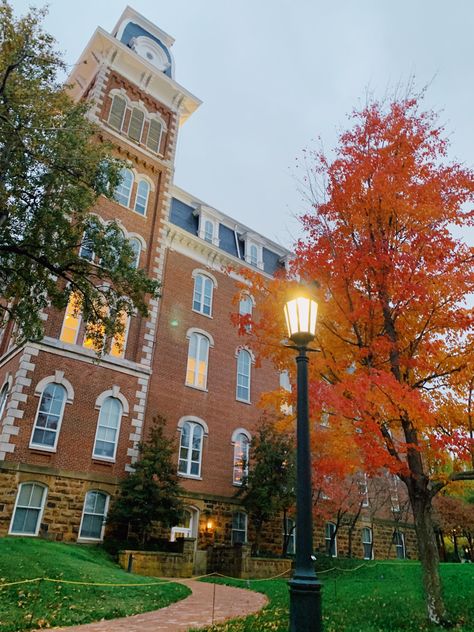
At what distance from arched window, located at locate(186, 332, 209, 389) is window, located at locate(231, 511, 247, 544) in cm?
646

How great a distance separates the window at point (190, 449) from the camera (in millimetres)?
21906

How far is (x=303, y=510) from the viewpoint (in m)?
4.71

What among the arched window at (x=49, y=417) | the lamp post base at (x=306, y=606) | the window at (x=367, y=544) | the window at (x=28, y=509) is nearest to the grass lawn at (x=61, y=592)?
the window at (x=28, y=509)

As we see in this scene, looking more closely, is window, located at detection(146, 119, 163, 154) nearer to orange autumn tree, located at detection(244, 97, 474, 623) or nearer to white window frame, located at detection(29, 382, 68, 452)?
white window frame, located at detection(29, 382, 68, 452)

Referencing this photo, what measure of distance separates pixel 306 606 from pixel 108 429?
53.8 feet

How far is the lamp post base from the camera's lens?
4.16 m

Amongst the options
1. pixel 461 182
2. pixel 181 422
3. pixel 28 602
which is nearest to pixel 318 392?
pixel 461 182

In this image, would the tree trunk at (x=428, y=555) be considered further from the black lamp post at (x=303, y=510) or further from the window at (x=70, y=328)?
the window at (x=70, y=328)

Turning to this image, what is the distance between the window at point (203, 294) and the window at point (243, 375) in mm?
3150

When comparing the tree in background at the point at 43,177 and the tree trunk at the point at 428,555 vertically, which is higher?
the tree in background at the point at 43,177

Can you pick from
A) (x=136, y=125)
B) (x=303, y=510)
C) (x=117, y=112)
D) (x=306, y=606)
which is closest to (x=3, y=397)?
(x=117, y=112)

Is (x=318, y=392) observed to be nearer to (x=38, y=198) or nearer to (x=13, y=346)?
(x=38, y=198)

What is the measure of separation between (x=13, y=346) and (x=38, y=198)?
811 centimetres

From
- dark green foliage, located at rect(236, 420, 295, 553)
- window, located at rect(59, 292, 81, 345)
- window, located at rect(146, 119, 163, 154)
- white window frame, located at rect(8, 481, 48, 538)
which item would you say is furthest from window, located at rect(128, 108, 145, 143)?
white window frame, located at rect(8, 481, 48, 538)
